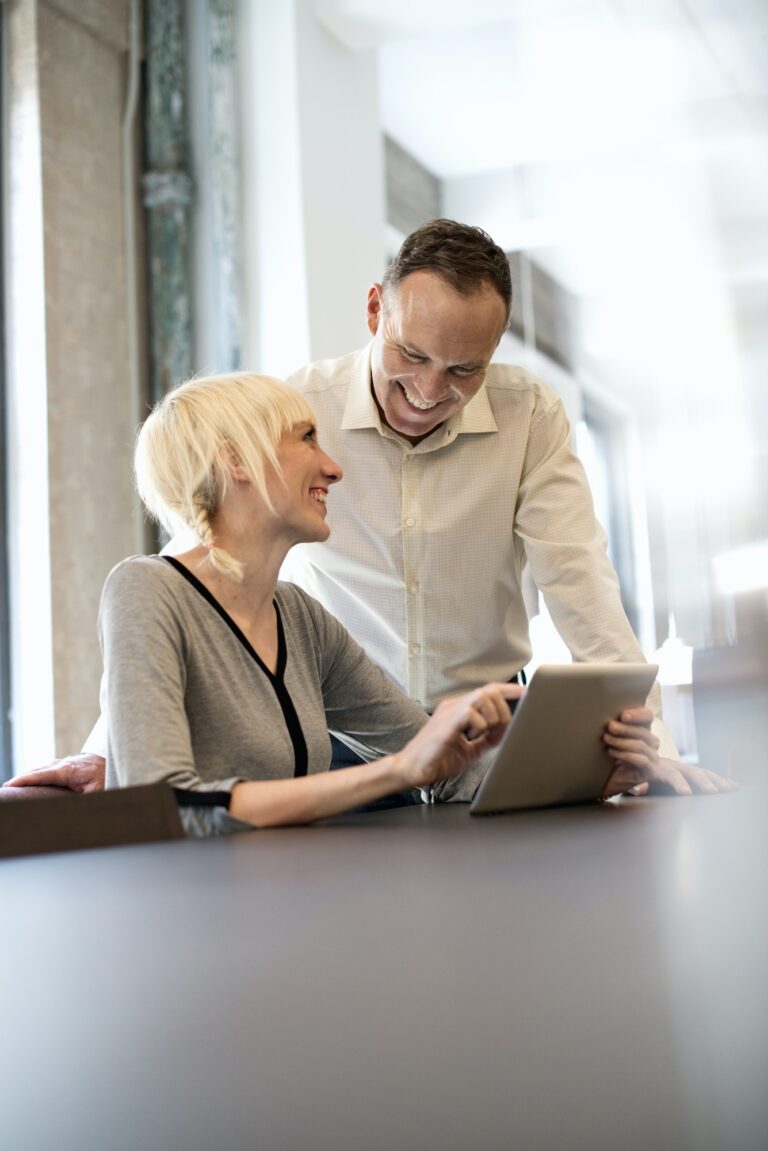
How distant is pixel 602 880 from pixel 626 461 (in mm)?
4894

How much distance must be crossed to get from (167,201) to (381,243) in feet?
2.46

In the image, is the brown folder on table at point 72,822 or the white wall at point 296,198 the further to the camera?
the white wall at point 296,198

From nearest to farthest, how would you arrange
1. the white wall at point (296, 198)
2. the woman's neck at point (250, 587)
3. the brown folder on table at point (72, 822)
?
1. the brown folder on table at point (72, 822)
2. the woman's neck at point (250, 587)
3. the white wall at point (296, 198)

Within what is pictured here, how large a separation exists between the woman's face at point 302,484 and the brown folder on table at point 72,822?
0.86 meters

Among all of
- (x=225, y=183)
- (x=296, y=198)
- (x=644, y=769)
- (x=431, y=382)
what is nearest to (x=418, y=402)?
(x=431, y=382)

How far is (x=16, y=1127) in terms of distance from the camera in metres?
0.32

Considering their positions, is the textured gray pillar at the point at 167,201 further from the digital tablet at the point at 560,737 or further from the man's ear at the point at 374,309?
the digital tablet at the point at 560,737

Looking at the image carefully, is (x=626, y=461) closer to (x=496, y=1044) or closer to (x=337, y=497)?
(x=337, y=497)

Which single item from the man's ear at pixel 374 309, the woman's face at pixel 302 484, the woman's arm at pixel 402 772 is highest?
the man's ear at pixel 374 309

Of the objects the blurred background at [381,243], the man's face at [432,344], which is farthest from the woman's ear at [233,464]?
the blurred background at [381,243]

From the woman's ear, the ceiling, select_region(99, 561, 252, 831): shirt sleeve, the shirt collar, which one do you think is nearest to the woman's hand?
select_region(99, 561, 252, 831): shirt sleeve

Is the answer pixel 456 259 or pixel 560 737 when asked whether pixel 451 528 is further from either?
pixel 560 737

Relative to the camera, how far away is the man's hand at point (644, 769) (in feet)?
4.87

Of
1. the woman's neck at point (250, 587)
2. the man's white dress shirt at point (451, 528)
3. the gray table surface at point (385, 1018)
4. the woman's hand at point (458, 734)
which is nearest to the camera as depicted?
the gray table surface at point (385, 1018)
